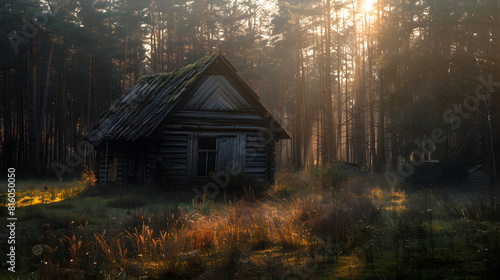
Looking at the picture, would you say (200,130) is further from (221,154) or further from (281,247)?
(281,247)

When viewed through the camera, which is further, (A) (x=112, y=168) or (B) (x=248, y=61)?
(B) (x=248, y=61)

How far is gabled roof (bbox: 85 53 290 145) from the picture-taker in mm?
15758

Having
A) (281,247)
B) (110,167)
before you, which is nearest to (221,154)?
(110,167)

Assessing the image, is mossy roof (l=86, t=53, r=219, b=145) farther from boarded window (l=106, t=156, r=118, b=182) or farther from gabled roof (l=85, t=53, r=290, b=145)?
boarded window (l=106, t=156, r=118, b=182)

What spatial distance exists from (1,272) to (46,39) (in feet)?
100

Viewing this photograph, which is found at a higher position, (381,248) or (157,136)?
(157,136)

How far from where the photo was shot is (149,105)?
17812mm

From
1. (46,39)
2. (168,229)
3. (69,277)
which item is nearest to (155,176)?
(168,229)

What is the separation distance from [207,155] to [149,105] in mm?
3466

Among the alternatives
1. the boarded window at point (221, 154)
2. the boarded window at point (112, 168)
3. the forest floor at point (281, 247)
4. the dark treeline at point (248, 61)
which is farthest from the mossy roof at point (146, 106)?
the dark treeline at point (248, 61)

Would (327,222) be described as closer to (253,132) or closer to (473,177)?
(253,132)

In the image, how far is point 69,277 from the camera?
5.26 m

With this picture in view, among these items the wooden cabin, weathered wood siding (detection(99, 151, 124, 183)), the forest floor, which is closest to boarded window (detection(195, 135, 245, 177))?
the wooden cabin

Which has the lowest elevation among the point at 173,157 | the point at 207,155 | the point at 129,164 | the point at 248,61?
the point at 129,164
